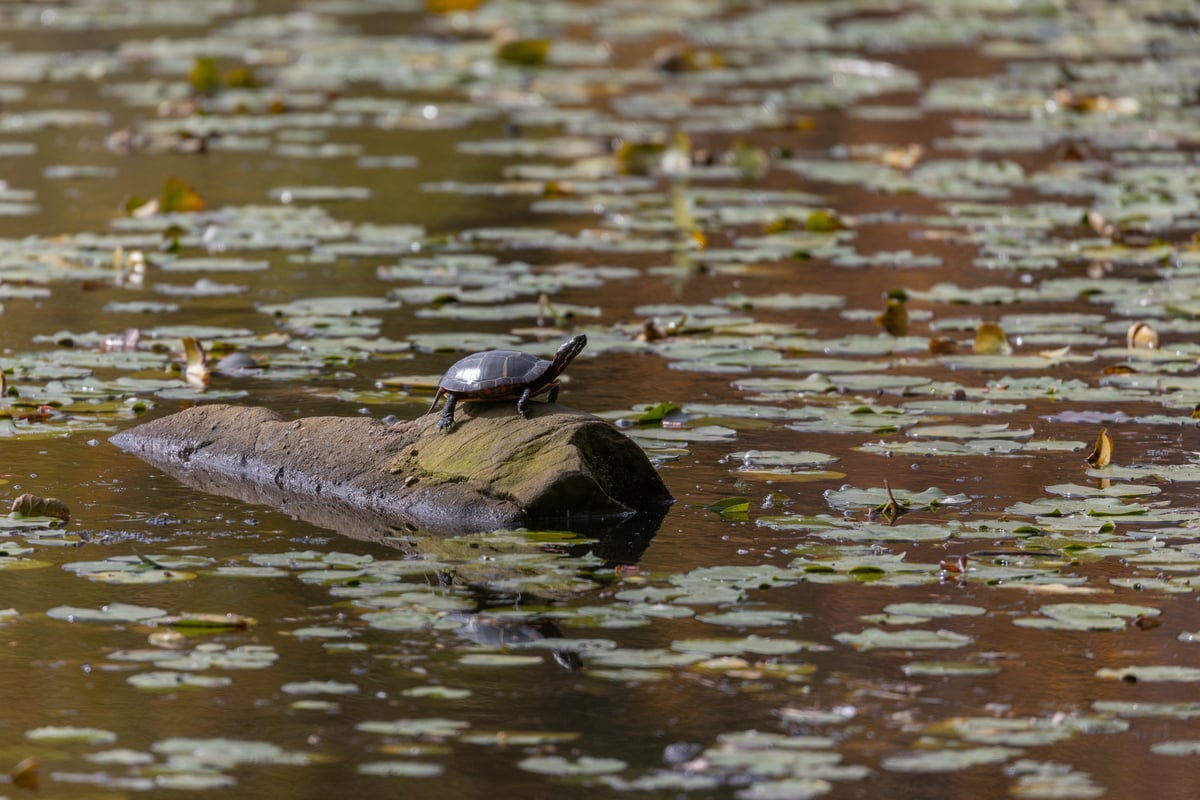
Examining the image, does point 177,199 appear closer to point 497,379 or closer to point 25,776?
point 497,379

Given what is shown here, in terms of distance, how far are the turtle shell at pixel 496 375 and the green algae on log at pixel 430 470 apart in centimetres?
9

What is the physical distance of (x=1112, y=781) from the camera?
364 centimetres

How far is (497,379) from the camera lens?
5.47 m

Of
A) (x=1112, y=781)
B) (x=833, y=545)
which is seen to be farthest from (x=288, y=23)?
(x=1112, y=781)

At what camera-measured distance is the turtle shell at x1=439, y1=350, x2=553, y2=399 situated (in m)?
5.47

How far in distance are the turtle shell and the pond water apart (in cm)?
55

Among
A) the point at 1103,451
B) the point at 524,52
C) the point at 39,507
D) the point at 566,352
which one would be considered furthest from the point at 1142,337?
the point at 524,52

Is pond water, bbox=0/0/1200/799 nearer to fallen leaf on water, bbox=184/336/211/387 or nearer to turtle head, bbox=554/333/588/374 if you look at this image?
fallen leaf on water, bbox=184/336/211/387

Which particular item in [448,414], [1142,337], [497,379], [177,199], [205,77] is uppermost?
[205,77]

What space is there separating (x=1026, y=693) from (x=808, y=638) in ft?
1.69

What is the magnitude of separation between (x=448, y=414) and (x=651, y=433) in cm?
85

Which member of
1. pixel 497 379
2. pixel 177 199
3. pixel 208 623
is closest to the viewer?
pixel 208 623

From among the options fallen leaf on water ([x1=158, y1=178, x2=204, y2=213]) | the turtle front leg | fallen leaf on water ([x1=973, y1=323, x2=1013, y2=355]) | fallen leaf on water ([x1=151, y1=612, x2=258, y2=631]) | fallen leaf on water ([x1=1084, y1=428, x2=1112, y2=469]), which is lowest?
fallen leaf on water ([x1=1084, y1=428, x2=1112, y2=469])

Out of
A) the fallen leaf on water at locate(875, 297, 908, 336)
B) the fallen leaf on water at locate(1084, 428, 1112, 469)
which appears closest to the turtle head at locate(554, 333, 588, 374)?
the fallen leaf on water at locate(1084, 428, 1112, 469)
